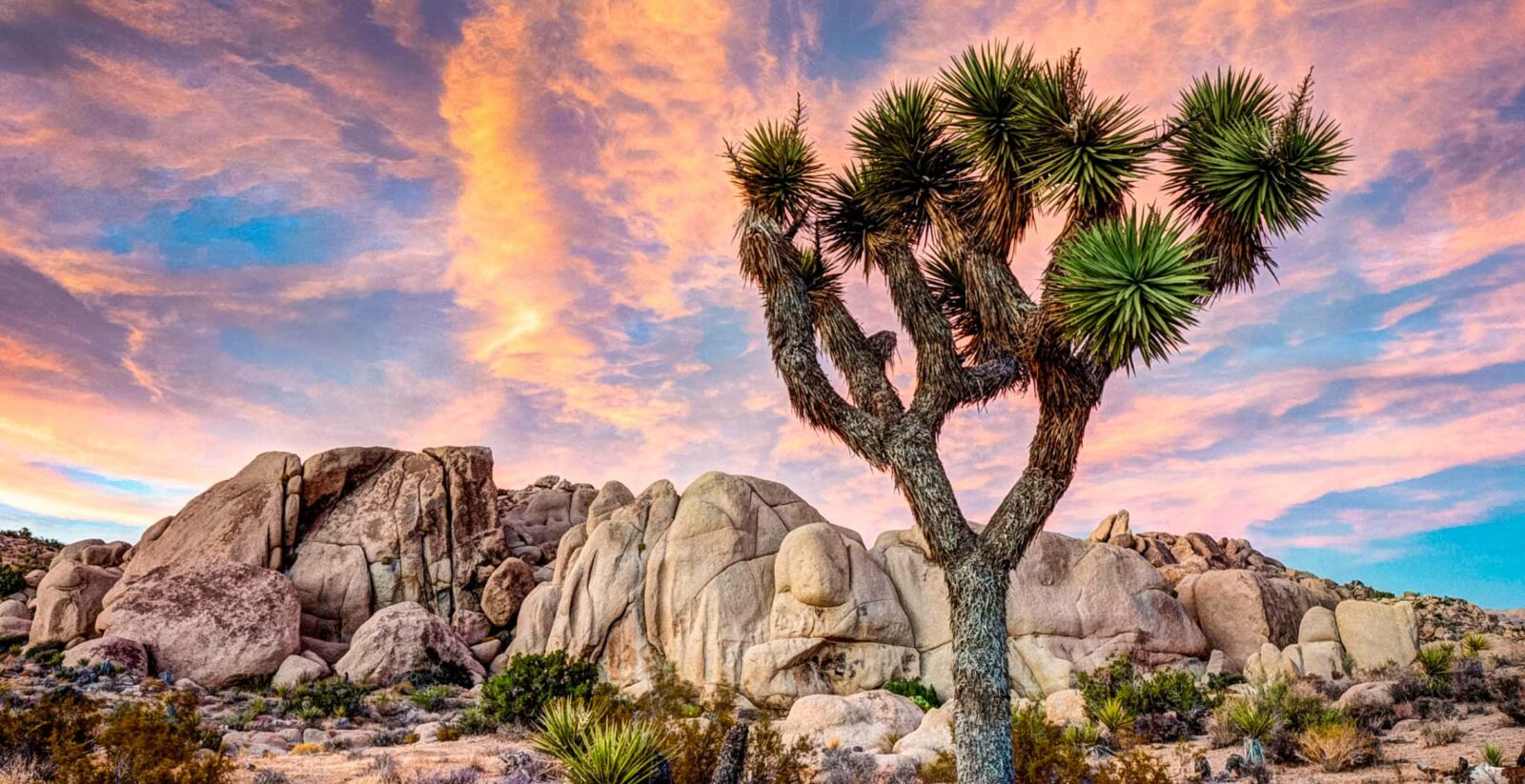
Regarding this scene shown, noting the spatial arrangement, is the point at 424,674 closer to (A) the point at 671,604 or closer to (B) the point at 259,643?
(B) the point at 259,643

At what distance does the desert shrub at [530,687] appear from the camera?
16094mm

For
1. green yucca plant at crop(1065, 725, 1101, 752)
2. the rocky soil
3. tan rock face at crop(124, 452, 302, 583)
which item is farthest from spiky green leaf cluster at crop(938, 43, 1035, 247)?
tan rock face at crop(124, 452, 302, 583)

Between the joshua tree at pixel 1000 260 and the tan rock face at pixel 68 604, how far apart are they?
24497mm

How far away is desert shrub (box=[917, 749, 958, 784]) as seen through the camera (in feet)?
36.0

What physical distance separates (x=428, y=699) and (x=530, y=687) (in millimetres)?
4763

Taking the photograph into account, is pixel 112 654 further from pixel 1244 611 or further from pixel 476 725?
pixel 1244 611

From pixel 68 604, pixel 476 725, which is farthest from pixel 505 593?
pixel 476 725

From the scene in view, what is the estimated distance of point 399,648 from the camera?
77.6 ft

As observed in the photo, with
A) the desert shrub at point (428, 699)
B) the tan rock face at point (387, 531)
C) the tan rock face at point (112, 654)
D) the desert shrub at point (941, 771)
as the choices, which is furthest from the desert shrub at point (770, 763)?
the tan rock face at point (387, 531)

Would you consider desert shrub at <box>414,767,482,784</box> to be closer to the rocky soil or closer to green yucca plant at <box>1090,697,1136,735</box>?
the rocky soil

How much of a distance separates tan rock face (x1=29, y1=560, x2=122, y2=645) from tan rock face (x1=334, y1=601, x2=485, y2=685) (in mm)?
8040

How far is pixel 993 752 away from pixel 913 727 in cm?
780

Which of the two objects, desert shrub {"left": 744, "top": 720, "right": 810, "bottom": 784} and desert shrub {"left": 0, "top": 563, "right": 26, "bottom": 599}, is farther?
desert shrub {"left": 0, "top": 563, "right": 26, "bottom": 599}

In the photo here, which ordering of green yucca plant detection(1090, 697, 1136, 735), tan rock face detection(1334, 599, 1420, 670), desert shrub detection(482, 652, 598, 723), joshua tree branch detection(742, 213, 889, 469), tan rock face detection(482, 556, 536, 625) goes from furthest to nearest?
tan rock face detection(482, 556, 536, 625) → tan rock face detection(1334, 599, 1420, 670) → desert shrub detection(482, 652, 598, 723) → green yucca plant detection(1090, 697, 1136, 735) → joshua tree branch detection(742, 213, 889, 469)
